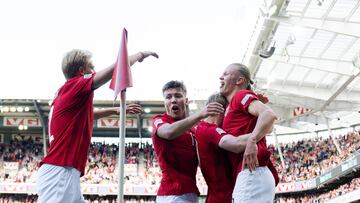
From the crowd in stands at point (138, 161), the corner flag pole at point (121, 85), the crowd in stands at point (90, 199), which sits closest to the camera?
the corner flag pole at point (121, 85)

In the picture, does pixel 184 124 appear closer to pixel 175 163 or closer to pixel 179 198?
pixel 175 163

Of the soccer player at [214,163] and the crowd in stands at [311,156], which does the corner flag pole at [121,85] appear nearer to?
the soccer player at [214,163]

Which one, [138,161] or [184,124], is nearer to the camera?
[184,124]

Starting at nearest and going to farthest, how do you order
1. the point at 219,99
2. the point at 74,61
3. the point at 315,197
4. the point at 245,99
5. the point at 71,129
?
the point at 245,99, the point at 71,129, the point at 74,61, the point at 219,99, the point at 315,197

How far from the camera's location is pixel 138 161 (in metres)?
38.2

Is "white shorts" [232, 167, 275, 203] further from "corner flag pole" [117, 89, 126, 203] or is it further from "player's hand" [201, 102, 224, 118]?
"corner flag pole" [117, 89, 126, 203]

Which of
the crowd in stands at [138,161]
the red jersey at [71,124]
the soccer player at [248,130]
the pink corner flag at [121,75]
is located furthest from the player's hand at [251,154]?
the crowd in stands at [138,161]

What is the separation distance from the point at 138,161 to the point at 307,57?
16828mm

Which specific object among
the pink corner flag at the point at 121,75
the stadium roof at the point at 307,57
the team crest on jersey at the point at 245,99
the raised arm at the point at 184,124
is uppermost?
the stadium roof at the point at 307,57

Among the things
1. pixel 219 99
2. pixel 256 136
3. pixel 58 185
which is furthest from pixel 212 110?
pixel 58 185

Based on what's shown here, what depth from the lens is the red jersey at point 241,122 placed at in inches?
177

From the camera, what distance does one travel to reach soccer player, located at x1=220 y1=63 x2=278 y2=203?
4199 mm

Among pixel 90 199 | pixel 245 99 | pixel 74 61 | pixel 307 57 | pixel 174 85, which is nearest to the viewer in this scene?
pixel 245 99

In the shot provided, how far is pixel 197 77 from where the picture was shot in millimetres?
33062
